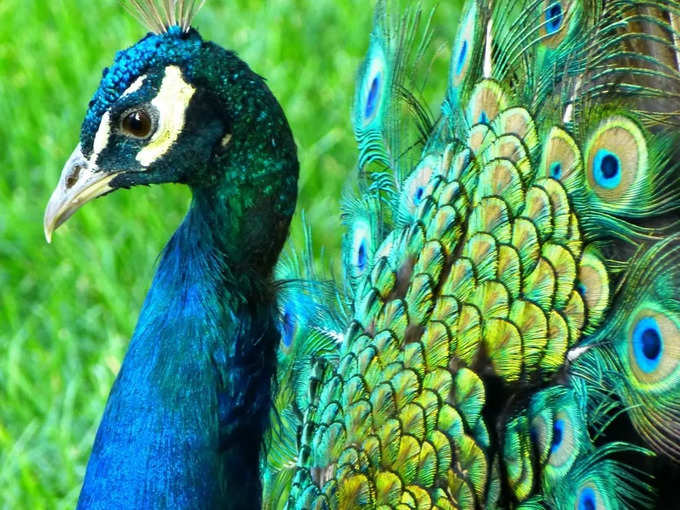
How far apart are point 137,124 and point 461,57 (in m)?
0.51

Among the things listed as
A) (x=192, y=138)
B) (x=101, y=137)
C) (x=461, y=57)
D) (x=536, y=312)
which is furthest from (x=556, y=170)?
(x=101, y=137)

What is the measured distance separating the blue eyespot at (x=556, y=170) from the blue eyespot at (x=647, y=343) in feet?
0.65

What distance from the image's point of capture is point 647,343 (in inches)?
54.5

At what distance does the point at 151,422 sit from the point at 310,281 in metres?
0.37

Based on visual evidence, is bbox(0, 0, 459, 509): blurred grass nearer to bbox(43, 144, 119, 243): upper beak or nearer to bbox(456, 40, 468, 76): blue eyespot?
bbox(456, 40, 468, 76): blue eyespot

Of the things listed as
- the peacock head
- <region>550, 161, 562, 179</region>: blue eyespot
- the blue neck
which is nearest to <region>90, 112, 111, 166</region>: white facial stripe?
the peacock head

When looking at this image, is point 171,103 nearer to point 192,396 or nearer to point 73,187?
point 73,187

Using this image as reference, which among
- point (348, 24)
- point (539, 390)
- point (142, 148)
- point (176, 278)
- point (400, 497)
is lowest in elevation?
point (400, 497)

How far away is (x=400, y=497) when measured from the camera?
137 cm

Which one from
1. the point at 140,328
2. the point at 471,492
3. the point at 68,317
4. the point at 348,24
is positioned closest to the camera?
the point at 471,492

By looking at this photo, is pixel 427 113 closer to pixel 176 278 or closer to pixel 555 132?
pixel 555 132

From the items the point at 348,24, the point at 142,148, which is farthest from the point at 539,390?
the point at 348,24

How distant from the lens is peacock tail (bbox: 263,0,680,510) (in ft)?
4.50

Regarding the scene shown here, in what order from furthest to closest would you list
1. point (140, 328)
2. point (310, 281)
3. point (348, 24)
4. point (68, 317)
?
point (348, 24), point (68, 317), point (310, 281), point (140, 328)
